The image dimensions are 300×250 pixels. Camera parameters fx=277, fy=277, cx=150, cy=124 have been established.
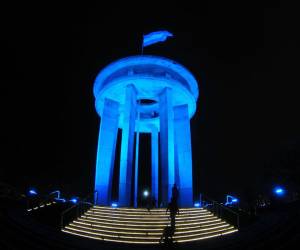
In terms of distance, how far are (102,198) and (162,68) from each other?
13.5 m

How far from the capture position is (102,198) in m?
24.6

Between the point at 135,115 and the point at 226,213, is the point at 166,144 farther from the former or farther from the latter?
the point at 226,213

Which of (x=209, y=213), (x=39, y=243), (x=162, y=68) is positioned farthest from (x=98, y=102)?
(x=39, y=243)

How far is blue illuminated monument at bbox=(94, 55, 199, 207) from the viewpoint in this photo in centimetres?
2467

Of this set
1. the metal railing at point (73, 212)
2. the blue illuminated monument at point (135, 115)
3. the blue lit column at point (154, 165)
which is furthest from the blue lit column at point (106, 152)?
the metal railing at point (73, 212)

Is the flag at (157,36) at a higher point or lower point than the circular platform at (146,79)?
higher

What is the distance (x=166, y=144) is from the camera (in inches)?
987

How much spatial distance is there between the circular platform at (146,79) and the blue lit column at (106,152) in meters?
1.51

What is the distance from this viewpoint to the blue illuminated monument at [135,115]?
24.7 meters

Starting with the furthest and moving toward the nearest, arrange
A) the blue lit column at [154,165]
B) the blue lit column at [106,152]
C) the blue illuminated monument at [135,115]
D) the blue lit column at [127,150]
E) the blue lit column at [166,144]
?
the blue lit column at [154,165], the blue lit column at [106,152], the blue illuminated monument at [135,115], the blue lit column at [166,144], the blue lit column at [127,150]

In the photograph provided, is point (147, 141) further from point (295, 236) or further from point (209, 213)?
point (295, 236)

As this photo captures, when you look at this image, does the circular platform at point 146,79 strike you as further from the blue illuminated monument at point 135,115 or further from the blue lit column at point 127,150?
the blue lit column at point 127,150

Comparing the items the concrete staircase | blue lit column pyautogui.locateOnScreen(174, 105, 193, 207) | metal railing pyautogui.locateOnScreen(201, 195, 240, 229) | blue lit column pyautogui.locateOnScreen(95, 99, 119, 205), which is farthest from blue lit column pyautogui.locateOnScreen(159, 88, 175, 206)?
the concrete staircase

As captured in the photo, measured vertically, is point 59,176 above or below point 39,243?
above
